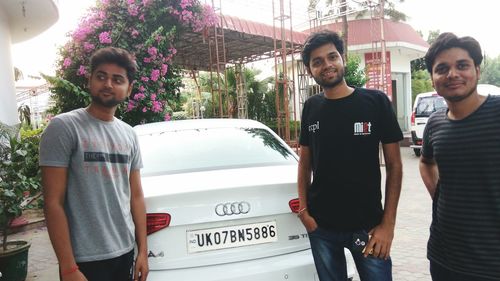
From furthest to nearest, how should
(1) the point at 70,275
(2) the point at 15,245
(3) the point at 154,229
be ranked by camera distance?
(2) the point at 15,245 < (3) the point at 154,229 < (1) the point at 70,275

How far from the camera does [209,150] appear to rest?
3.05m

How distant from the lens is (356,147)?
6.87 ft

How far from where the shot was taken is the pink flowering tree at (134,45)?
702 cm

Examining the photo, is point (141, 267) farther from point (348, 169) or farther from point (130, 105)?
point (130, 105)

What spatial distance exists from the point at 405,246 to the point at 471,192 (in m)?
3.35

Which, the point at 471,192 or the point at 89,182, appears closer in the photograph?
the point at 471,192

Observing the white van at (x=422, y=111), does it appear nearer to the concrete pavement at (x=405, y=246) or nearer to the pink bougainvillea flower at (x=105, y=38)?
the concrete pavement at (x=405, y=246)

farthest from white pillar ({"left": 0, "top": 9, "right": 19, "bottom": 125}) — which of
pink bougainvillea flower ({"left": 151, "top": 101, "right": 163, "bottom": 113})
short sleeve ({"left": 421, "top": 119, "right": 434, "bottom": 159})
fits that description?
short sleeve ({"left": 421, "top": 119, "right": 434, "bottom": 159})

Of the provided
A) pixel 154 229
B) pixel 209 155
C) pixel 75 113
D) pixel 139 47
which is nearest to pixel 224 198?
pixel 154 229

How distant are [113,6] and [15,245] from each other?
438 centimetres

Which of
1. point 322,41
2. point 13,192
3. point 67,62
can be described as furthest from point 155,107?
point 322,41

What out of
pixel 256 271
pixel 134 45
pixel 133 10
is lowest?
pixel 256 271

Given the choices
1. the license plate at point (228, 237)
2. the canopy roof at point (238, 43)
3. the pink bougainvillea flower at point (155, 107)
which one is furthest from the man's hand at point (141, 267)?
the canopy roof at point (238, 43)

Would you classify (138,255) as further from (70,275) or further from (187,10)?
(187,10)
